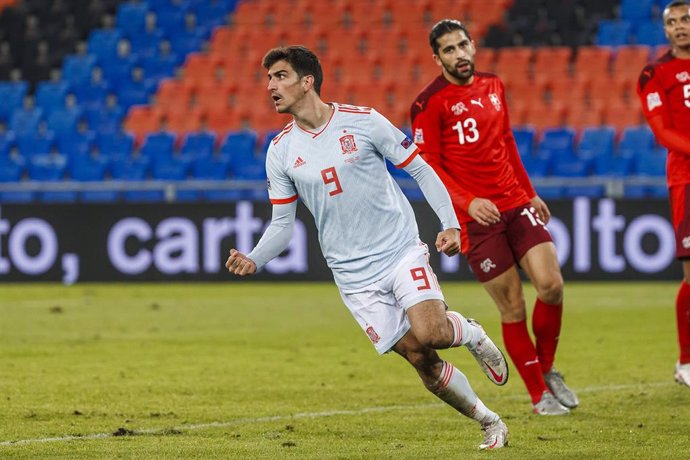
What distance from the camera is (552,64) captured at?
74.1 ft

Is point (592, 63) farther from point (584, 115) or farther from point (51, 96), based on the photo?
point (51, 96)

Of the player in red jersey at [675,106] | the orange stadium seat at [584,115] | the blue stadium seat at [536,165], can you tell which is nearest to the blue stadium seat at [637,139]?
the orange stadium seat at [584,115]

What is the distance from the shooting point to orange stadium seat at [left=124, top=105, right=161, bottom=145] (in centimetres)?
2344

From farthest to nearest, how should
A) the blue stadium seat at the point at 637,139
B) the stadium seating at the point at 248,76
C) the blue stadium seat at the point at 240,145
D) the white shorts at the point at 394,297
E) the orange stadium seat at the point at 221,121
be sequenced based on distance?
the orange stadium seat at the point at 221,121 < the blue stadium seat at the point at 240,145 < the stadium seating at the point at 248,76 < the blue stadium seat at the point at 637,139 < the white shorts at the point at 394,297

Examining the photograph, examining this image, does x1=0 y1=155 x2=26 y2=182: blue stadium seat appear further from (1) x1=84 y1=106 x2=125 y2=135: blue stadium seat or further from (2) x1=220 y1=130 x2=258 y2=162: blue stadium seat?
(2) x1=220 y1=130 x2=258 y2=162: blue stadium seat

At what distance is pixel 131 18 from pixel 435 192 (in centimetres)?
2014

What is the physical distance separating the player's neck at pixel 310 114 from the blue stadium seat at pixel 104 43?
63.0 feet

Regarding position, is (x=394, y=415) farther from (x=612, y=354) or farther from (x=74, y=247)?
(x=74, y=247)

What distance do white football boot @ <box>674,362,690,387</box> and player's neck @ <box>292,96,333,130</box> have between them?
11.3 feet

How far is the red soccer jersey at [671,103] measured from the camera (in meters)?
8.59

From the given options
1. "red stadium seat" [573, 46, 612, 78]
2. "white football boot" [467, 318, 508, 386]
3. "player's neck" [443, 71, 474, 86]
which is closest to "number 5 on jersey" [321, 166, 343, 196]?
"white football boot" [467, 318, 508, 386]

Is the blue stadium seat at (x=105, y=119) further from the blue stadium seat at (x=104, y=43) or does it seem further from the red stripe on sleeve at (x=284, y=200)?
the red stripe on sleeve at (x=284, y=200)

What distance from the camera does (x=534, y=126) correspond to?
2158 cm

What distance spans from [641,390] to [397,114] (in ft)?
44.6
